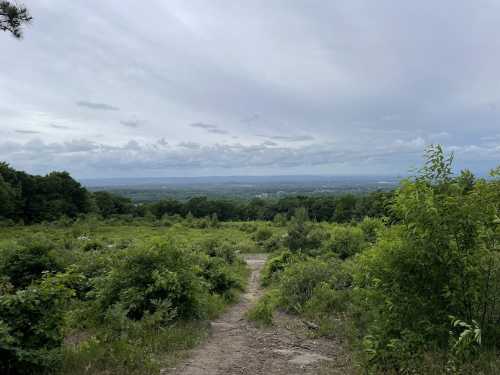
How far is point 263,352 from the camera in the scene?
23.9ft

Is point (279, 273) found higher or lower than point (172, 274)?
lower

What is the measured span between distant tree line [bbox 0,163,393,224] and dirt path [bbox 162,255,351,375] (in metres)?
34.2

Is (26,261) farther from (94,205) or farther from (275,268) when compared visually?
(94,205)

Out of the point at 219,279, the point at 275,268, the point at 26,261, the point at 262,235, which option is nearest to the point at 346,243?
the point at 275,268

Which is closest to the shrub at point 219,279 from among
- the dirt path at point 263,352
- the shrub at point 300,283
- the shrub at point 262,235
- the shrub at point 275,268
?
the shrub at point 275,268

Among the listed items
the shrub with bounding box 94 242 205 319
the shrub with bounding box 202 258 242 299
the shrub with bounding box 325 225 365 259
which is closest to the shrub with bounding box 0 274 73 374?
the shrub with bounding box 94 242 205 319

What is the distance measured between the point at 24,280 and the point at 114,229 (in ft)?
94.1

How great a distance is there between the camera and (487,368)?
502 cm

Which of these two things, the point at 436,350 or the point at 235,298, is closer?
the point at 436,350

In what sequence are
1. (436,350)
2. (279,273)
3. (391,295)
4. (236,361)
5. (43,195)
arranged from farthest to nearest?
(43,195), (279,273), (236,361), (391,295), (436,350)

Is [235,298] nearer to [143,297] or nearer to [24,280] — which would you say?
[143,297]

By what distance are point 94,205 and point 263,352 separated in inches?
2294

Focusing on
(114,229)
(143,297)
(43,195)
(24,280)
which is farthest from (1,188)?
(143,297)

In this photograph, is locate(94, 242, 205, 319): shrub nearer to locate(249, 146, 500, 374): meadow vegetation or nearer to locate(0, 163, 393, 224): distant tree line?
locate(249, 146, 500, 374): meadow vegetation
